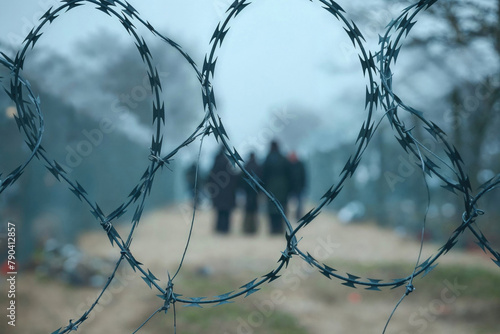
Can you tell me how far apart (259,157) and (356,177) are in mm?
827

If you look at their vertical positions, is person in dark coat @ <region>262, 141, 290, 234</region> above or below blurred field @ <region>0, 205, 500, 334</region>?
above

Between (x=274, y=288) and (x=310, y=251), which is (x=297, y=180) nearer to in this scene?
(x=310, y=251)

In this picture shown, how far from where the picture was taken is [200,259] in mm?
4805

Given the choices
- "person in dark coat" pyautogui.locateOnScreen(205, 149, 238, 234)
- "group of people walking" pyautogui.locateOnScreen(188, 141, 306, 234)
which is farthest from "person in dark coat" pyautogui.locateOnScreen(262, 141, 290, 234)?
"person in dark coat" pyautogui.locateOnScreen(205, 149, 238, 234)

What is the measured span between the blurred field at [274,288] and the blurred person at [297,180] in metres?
0.23

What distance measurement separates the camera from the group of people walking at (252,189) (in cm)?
457

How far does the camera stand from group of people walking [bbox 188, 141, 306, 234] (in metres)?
4.57

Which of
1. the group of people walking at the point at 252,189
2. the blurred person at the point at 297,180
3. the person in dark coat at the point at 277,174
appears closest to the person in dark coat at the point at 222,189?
the group of people walking at the point at 252,189

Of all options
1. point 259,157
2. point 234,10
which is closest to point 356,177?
point 259,157

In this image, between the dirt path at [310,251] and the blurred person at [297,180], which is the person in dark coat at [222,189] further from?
the blurred person at [297,180]

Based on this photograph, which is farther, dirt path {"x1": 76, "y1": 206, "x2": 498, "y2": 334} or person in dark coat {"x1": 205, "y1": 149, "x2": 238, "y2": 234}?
dirt path {"x1": 76, "y1": 206, "x2": 498, "y2": 334}

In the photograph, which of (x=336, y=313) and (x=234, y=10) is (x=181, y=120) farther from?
(x=234, y=10)

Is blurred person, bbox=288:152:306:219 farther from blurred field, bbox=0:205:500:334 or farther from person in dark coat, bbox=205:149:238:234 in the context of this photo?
person in dark coat, bbox=205:149:238:234

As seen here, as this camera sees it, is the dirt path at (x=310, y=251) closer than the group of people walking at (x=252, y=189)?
No
